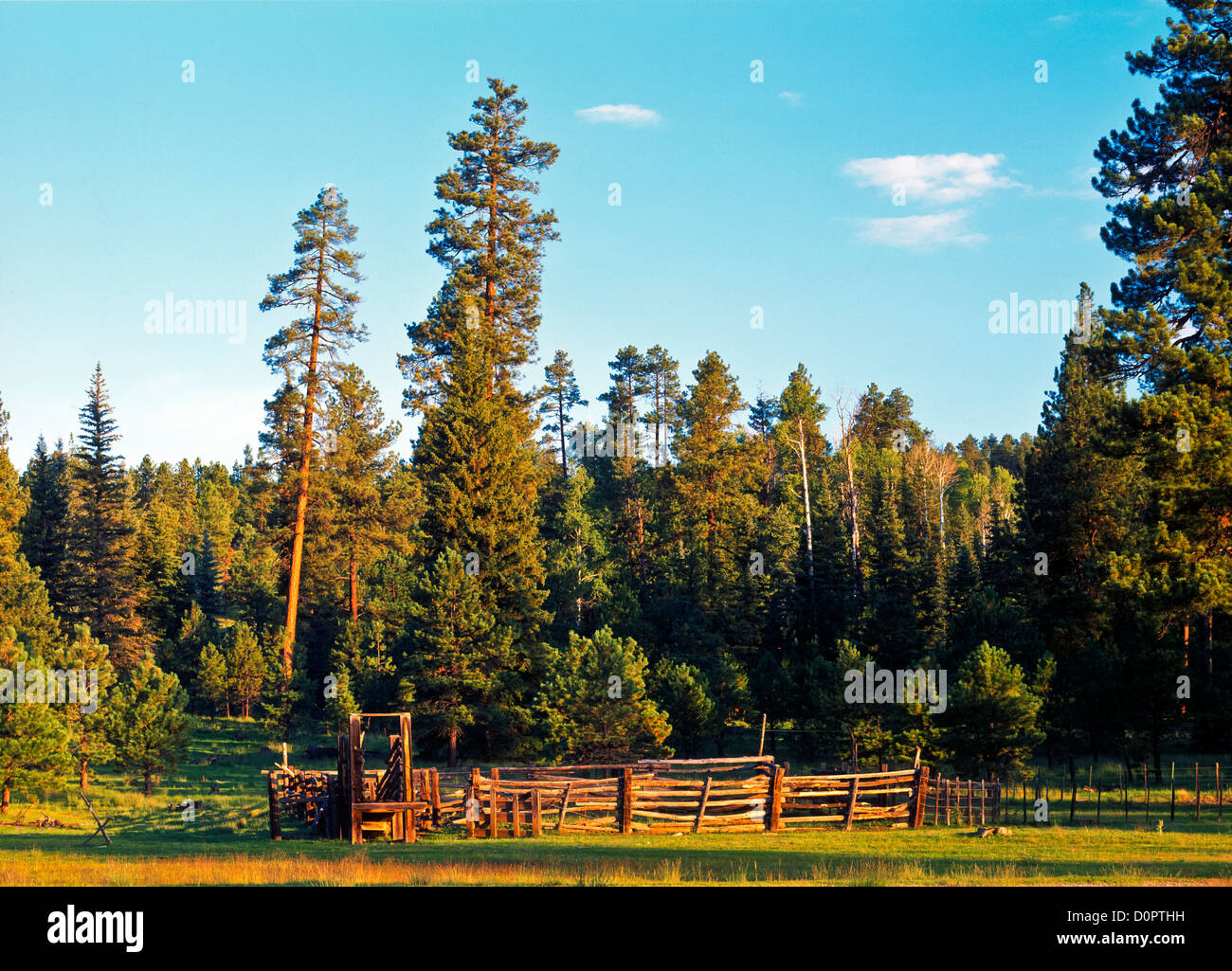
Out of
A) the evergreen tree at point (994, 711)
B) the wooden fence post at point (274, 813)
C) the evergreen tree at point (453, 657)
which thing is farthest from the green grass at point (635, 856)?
the evergreen tree at point (453, 657)

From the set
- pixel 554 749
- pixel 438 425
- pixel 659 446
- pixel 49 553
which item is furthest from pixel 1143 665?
pixel 49 553

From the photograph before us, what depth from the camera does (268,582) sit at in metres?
68.5

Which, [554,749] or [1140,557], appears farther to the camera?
[554,749]

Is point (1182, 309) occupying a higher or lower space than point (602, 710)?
higher

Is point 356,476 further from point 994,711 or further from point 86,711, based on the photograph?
point 994,711

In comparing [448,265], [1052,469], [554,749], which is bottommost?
[554,749]

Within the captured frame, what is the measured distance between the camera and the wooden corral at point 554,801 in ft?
80.0

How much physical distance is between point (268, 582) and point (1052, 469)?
4904 cm

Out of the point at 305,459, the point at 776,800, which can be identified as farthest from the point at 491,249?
the point at 776,800

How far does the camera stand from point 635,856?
19844mm

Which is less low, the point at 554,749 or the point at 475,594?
the point at 475,594

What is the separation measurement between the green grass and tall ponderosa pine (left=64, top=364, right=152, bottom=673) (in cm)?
3045

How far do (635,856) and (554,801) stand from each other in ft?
25.8
